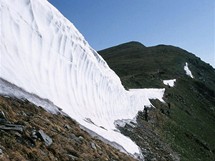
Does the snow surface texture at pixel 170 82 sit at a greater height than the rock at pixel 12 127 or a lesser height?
greater

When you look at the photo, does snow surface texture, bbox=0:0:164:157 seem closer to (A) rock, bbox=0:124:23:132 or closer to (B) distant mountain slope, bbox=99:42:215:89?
(A) rock, bbox=0:124:23:132

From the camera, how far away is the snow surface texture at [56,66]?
19.5 metres

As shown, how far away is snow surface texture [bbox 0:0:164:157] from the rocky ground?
5.91 feet

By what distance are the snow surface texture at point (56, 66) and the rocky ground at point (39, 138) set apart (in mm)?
1801

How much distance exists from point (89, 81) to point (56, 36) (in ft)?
17.1

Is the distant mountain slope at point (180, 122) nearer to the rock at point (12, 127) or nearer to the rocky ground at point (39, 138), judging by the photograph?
the rocky ground at point (39, 138)

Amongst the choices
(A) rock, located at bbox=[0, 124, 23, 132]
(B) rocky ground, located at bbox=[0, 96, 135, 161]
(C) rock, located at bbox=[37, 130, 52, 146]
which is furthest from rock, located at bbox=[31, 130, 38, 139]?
(A) rock, located at bbox=[0, 124, 23, 132]

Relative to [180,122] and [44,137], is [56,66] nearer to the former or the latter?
[44,137]

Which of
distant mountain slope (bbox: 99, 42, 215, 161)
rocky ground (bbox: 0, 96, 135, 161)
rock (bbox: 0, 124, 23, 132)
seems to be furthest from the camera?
distant mountain slope (bbox: 99, 42, 215, 161)

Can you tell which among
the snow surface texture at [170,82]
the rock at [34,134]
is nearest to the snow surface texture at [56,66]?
the rock at [34,134]

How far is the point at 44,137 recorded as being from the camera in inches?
520

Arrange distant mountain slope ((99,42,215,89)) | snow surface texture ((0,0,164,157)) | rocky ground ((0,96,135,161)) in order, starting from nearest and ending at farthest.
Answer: rocky ground ((0,96,135,161)) → snow surface texture ((0,0,164,157)) → distant mountain slope ((99,42,215,89))

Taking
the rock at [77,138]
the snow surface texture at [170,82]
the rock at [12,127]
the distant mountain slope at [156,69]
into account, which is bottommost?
the rock at [12,127]

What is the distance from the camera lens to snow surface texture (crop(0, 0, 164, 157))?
19.5 metres
